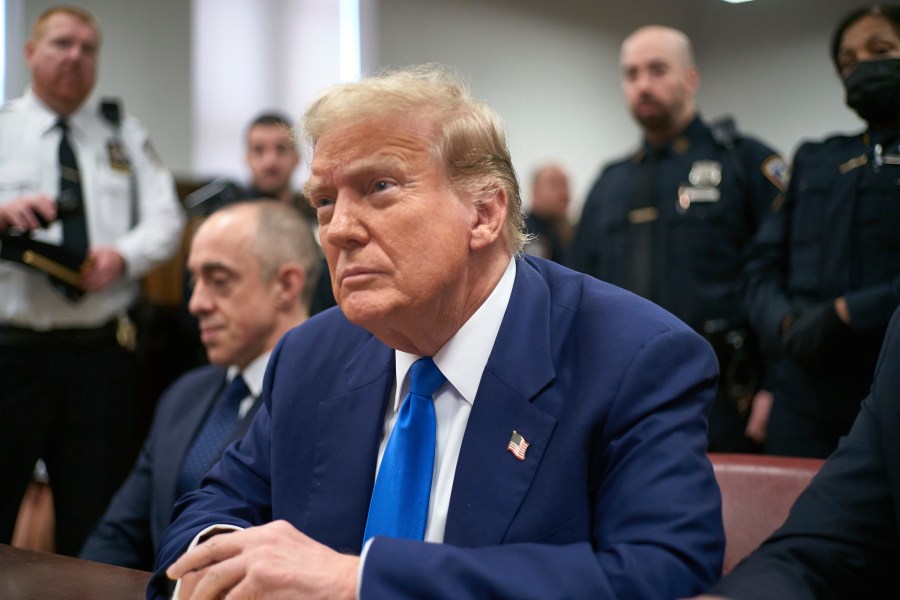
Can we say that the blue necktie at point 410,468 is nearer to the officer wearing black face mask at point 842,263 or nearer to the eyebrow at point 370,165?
the eyebrow at point 370,165

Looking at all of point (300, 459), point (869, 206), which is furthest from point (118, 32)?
point (300, 459)

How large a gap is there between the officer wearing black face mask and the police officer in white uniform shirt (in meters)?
2.11

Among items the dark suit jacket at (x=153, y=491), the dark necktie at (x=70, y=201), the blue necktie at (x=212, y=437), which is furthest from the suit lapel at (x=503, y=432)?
the dark necktie at (x=70, y=201)

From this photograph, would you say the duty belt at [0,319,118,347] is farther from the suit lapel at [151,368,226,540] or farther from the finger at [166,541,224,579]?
the finger at [166,541,224,579]

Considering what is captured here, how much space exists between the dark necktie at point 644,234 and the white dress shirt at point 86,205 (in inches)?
66.0

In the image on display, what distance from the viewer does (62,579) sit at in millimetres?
1455

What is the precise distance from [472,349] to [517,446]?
19 cm

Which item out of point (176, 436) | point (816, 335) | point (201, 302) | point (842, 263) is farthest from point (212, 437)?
point (842, 263)

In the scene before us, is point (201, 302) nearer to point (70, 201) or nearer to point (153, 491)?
point (153, 491)

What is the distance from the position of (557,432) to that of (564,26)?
8564mm

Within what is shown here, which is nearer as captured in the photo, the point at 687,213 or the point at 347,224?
the point at 347,224

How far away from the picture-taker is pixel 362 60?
25.6 ft

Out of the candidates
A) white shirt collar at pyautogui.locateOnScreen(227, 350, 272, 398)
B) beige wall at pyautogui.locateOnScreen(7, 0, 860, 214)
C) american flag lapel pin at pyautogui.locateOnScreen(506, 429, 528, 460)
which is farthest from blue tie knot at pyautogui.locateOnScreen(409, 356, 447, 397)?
beige wall at pyautogui.locateOnScreen(7, 0, 860, 214)

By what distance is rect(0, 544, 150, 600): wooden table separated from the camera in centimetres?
138
